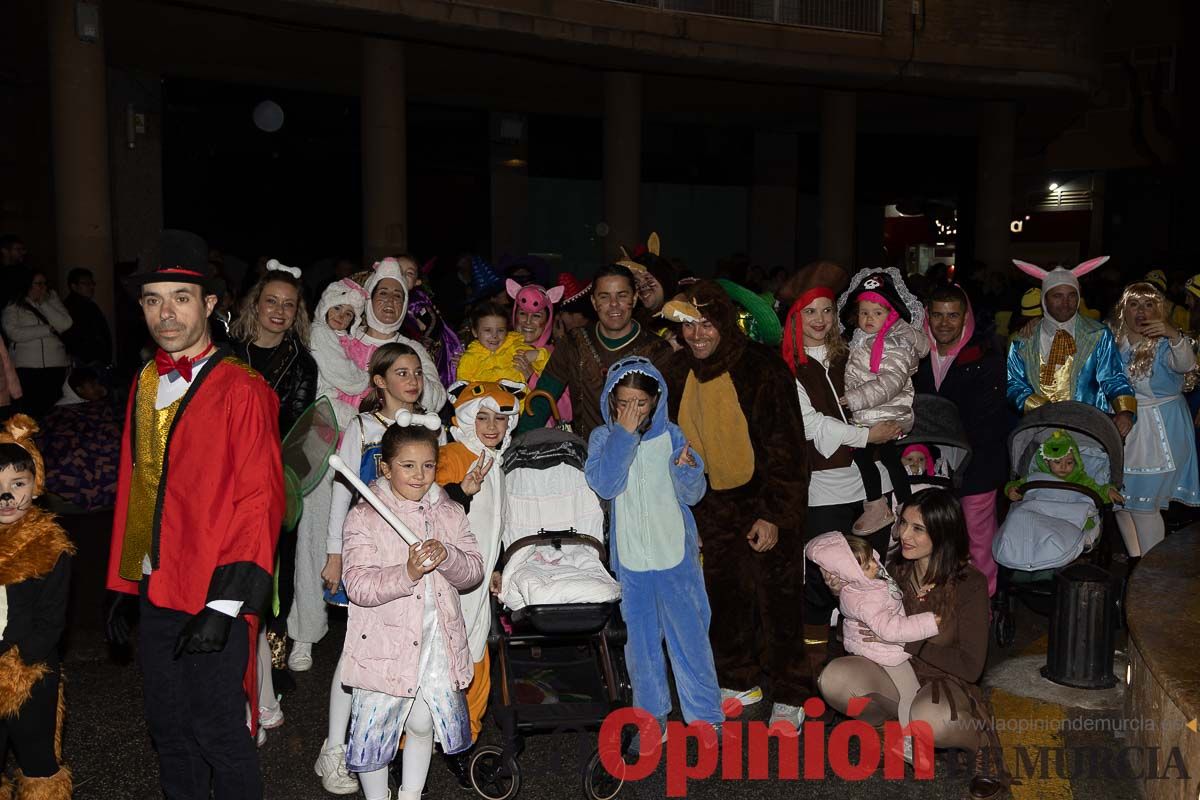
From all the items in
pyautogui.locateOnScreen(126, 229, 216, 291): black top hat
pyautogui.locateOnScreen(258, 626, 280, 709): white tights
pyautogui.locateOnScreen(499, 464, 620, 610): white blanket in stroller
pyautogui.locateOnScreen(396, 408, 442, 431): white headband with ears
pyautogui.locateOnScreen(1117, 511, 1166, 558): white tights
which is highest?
pyautogui.locateOnScreen(126, 229, 216, 291): black top hat

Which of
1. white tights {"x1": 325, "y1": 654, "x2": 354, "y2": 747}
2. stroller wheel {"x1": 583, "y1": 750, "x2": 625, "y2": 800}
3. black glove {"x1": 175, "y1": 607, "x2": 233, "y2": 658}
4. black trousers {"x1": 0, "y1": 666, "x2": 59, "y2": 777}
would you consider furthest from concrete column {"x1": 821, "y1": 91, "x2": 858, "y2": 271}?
black glove {"x1": 175, "y1": 607, "x2": 233, "y2": 658}

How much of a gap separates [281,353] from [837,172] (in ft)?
51.3

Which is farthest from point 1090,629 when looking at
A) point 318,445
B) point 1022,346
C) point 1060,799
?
point 318,445

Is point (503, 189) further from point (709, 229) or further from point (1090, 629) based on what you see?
point (1090, 629)

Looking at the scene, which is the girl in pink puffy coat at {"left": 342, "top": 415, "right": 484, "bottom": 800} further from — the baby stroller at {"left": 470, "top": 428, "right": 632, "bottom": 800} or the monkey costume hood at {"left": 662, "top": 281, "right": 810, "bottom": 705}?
the monkey costume hood at {"left": 662, "top": 281, "right": 810, "bottom": 705}

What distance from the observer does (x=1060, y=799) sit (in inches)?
176

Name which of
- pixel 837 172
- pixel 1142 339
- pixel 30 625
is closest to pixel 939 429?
pixel 1142 339

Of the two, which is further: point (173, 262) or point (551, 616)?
point (551, 616)

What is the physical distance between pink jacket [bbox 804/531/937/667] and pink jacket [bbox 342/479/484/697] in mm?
1605

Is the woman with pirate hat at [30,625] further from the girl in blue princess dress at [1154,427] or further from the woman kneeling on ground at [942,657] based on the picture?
the girl in blue princess dress at [1154,427]

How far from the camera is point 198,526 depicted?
11.6 ft

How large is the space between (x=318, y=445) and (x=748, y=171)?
19689 mm

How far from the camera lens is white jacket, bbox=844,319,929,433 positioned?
18.2 ft

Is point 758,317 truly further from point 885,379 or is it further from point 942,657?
point 942,657
